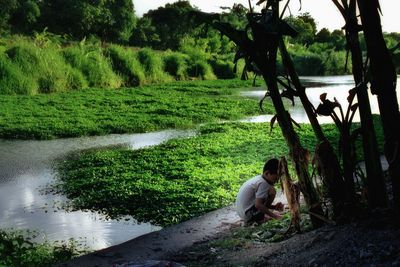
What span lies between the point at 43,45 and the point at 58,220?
51.9 ft

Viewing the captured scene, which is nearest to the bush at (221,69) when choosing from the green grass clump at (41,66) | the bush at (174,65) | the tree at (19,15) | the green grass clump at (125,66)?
the bush at (174,65)

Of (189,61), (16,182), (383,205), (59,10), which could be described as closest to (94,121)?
(16,182)

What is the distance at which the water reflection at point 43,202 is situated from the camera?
5.31m

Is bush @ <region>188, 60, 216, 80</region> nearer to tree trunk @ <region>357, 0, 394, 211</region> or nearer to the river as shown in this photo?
the river

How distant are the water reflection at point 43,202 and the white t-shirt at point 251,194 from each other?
964 mm

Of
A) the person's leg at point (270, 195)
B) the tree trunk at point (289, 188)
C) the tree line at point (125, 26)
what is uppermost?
the tree line at point (125, 26)

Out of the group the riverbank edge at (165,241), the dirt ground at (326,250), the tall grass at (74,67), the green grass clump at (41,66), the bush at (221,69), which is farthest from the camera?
the bush at (221,69)

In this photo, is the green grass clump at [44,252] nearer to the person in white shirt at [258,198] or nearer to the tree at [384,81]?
the person in white shirt at [258,198]

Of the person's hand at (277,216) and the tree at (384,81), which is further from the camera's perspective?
the person's hand at (277,216)

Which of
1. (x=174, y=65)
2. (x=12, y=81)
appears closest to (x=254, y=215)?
(x=12, y=81)

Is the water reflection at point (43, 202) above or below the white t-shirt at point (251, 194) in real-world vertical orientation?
below

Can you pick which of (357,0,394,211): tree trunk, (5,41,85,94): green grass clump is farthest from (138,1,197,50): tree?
(357,0,394,211): tree trunk

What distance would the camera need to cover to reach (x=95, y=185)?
682 cm

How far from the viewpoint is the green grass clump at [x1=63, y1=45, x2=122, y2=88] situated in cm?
2028
